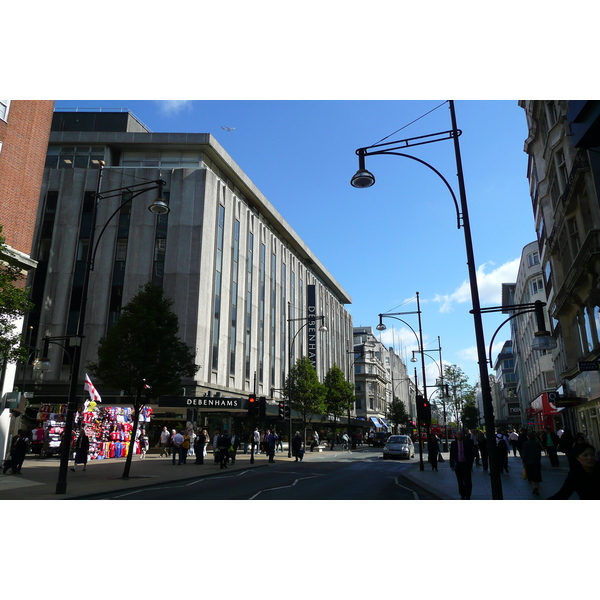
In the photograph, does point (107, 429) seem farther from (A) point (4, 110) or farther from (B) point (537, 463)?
(B) point (537, 463)

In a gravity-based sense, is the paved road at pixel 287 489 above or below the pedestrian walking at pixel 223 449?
below

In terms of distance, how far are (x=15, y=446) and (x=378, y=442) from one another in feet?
138

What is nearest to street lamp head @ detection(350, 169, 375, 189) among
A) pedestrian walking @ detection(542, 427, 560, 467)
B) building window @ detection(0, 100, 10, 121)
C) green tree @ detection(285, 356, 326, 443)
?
building window @ detection(0, 100, 10, 121)

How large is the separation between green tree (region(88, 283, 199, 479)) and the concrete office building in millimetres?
14964

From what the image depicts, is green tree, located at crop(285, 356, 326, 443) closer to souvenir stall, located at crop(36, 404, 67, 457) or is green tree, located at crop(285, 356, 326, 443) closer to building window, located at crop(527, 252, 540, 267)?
souvenir stall, located at crop(36, 404, 67, 457)

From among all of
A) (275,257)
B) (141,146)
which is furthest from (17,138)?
(275,257)

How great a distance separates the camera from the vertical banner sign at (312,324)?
61.3 metres

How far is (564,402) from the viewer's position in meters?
26.0

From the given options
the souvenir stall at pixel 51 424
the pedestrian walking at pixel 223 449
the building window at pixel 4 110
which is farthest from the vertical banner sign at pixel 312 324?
the building window at pixel 4 110

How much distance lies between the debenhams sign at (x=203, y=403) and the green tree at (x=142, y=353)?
1281 cm

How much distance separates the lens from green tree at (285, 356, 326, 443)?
4475 cm

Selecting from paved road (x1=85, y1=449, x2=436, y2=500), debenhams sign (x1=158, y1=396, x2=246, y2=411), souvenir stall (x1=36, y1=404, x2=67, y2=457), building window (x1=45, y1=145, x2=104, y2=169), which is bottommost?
paved road (x1=85, y1=449, x2=436, y2=500)

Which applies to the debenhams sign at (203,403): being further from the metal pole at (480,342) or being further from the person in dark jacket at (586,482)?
the person in dark jacket at (586,482)

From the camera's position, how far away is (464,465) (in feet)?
40.2
